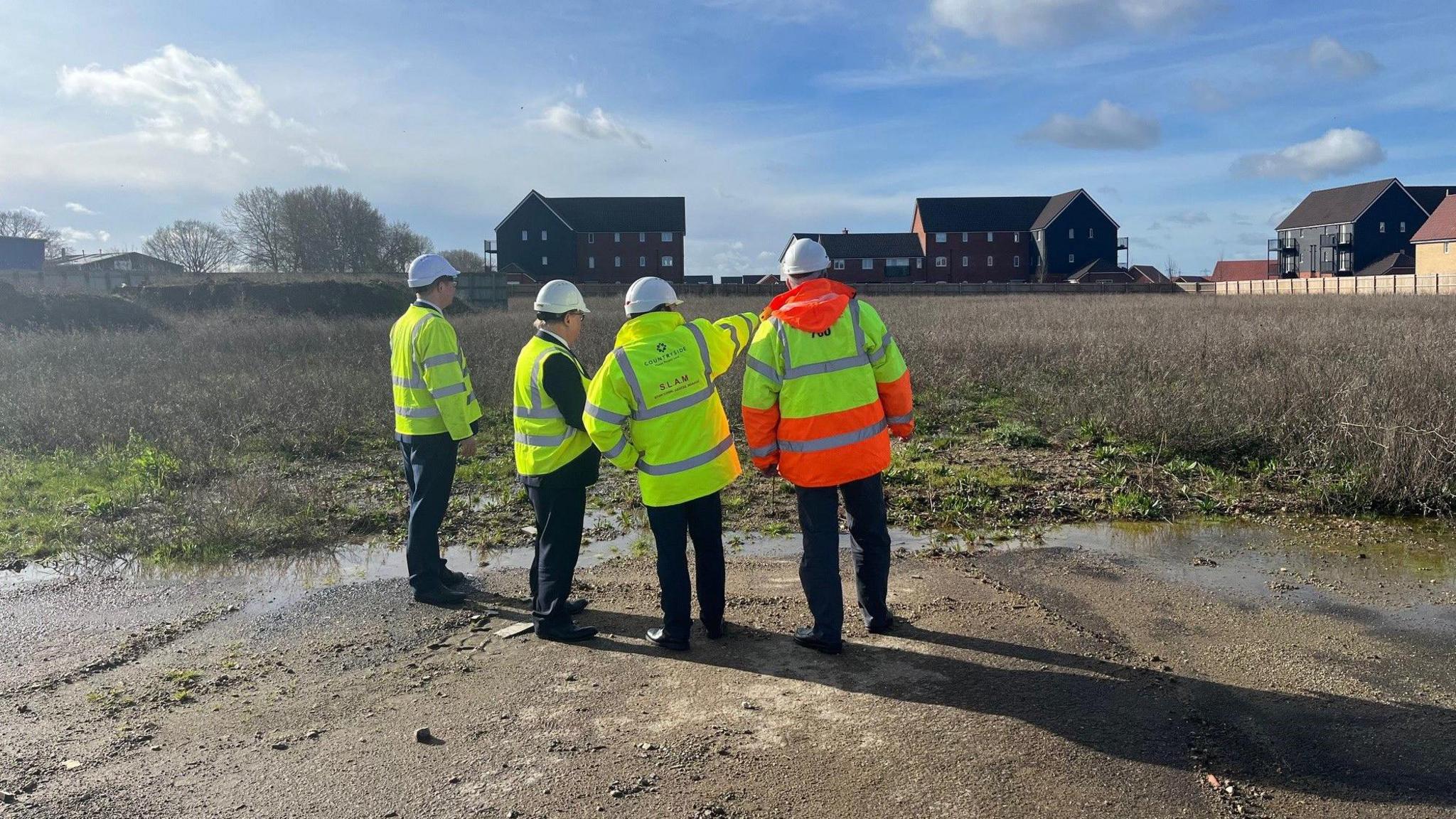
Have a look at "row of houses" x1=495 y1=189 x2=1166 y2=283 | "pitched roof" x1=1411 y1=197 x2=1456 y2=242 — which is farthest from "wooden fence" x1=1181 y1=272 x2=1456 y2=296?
"row of houses" x1=495 y1=189 x2=1166 y2=283

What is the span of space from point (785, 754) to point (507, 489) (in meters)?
5.59

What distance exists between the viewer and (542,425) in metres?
5.00

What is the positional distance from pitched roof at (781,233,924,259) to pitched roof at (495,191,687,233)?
31.7 ft

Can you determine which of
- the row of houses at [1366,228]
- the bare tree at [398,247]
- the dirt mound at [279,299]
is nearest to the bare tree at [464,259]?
the bare tree at [398,247]

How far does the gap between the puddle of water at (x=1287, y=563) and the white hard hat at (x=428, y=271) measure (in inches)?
166

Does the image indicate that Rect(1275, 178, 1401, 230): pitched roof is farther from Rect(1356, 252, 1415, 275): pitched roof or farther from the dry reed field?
the dry reed field

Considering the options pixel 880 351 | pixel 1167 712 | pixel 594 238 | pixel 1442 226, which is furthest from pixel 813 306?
pixel 1442 226

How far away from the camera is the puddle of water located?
5199 millimetres

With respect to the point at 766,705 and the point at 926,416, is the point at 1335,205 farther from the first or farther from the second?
the point at 766,705

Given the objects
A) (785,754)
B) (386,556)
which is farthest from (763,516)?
(785,754)

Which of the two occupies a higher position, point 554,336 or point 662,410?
point 554,336

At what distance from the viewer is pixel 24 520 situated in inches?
306

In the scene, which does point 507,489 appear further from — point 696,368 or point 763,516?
point 696,368

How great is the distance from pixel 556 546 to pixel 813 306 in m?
1.92
